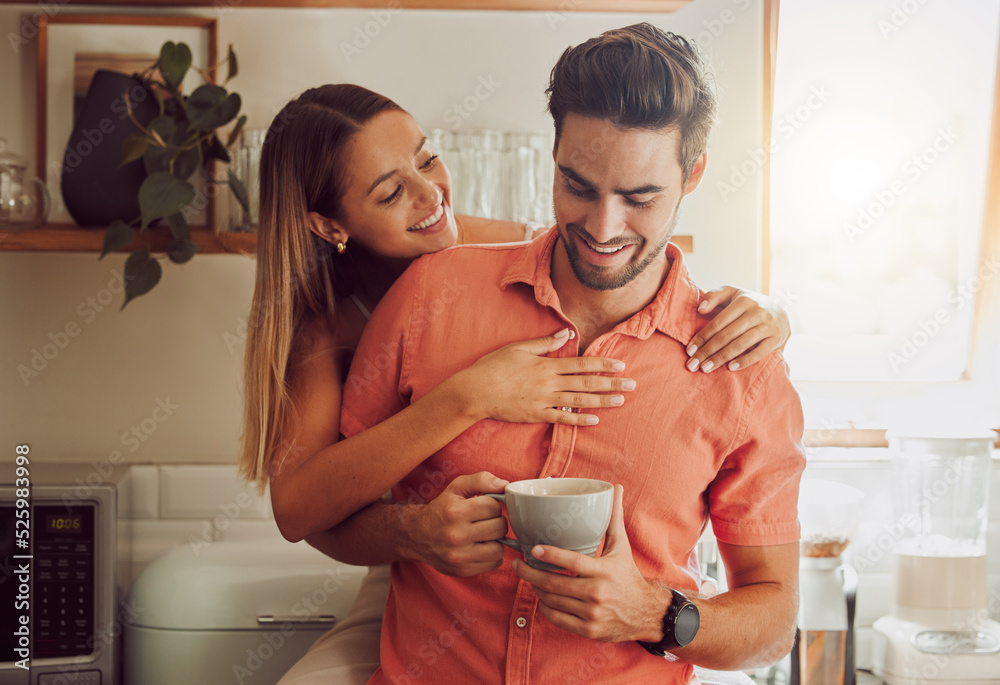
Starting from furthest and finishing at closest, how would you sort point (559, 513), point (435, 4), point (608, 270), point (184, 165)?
point (435, 4), point (184, 165), point (608, 270), point (559, 513)

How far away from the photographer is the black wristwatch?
95 centimetres

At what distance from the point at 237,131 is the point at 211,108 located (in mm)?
97

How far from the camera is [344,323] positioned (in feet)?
4.33

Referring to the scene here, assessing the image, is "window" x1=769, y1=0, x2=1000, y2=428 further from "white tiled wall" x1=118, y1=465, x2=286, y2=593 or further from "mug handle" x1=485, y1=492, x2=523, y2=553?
"white tiled wall" x1=118, y1=465, x2=286, y2=593

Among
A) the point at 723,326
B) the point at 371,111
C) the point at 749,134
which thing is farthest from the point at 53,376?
the point at 749,134

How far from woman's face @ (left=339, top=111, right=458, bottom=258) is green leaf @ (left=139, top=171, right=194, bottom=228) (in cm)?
59

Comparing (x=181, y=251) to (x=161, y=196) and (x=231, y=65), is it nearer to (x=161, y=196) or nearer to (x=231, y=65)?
(x=161, y=196)

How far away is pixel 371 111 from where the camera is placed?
1.28m

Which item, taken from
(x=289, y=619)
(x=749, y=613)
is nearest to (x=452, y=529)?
(x=749, y=613)

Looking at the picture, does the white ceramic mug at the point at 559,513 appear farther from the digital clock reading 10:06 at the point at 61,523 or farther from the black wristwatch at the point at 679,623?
the digital clock reading 10:06 at the point at 61,523

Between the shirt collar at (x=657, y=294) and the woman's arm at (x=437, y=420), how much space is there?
70 millimetres

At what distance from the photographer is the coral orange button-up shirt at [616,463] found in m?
1.05

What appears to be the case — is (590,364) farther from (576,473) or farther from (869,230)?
(869,230)

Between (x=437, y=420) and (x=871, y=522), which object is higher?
(x=437, y=420)
